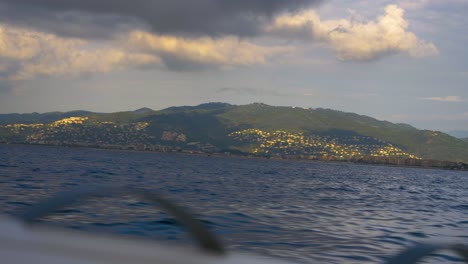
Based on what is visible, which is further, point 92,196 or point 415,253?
point 92,196

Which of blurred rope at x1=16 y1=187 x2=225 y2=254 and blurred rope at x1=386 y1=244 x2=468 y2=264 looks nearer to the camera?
blurred rope at x1=386 y1=244 x2=468 y2=264

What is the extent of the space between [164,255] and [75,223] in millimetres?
10906

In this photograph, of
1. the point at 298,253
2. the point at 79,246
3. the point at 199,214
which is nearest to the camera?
the point at 79,246

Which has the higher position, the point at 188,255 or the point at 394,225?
the point at 188,255

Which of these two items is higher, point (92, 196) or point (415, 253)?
point (92, 196)

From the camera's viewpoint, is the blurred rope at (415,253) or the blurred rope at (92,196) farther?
the blurred rope at (92,196)

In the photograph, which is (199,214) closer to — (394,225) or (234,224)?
(234,224)

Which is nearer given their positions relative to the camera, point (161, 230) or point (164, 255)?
point (164, 255)

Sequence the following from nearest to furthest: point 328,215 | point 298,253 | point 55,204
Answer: point 55,204, point 298,253, point 328,215

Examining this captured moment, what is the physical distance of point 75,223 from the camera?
44.8ft

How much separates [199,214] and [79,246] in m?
15.5

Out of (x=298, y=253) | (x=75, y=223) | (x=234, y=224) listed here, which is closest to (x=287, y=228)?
(x=234, y=224)

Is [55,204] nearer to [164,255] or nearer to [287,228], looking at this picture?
[164,255]

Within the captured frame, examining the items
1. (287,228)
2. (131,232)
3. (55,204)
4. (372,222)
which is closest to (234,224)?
(287,228)
